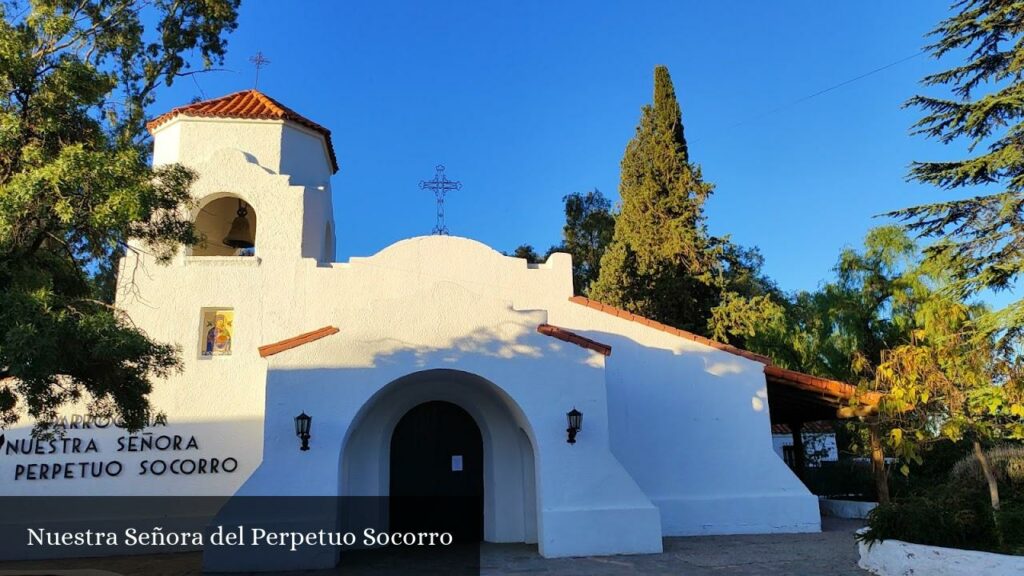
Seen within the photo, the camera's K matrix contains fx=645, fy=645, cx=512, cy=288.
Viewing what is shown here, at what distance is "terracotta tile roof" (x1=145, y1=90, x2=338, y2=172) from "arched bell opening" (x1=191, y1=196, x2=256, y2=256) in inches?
67.6

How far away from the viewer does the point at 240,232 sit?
12977mm

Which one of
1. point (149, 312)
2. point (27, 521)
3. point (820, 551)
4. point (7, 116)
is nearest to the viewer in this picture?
point (7, 116)

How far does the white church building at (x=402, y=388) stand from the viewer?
31.8 ft

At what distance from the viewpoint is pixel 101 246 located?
7.40 metres

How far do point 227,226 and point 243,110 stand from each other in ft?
8.09

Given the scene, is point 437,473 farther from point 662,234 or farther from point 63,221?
point 662,234

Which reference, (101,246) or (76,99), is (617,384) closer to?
(101,246)

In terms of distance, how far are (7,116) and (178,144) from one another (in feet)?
22.2

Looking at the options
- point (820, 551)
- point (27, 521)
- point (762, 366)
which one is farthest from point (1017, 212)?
point (27, 521)

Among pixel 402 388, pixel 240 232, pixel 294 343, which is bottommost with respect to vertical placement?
pixel 402 388

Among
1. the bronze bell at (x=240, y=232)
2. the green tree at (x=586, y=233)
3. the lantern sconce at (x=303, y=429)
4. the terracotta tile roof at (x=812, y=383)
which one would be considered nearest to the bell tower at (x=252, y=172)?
the bronze bell at (x=240, y=232)

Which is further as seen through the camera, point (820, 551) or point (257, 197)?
point (257, 197)

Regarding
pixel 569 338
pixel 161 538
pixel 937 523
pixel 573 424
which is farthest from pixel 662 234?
pixel 161 538

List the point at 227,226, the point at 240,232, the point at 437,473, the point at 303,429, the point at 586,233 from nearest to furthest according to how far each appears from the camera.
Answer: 1. the point at 303,429
2. the point at 437,473
3. the point at 240,232
4. the point at 227,226
5. the point at 586,233
